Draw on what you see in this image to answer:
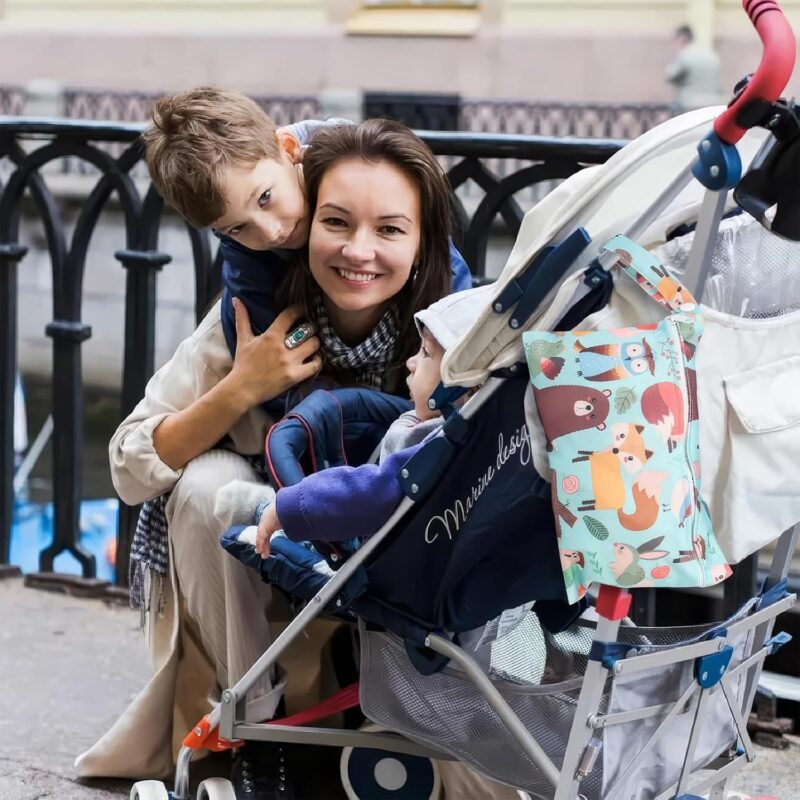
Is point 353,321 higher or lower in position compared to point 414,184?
lower

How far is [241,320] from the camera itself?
2469 mm

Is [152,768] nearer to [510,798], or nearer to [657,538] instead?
[510,798]

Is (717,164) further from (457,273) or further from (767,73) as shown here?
(457,273)

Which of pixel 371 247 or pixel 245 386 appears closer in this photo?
pixel 371 247

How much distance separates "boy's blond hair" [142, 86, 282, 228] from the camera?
228 cm

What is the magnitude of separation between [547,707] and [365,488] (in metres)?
0.43

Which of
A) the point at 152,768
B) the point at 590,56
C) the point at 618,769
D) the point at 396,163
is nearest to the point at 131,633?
the point at 152,768

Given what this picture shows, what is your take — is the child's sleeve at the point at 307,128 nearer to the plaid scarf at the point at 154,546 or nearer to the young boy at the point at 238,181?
the young boy at the point at 238,181

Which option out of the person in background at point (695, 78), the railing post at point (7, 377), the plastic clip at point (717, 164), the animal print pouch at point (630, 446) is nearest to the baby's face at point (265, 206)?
the animal print pouch at point (630, 446)

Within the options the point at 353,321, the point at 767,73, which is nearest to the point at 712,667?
the point at 767,73

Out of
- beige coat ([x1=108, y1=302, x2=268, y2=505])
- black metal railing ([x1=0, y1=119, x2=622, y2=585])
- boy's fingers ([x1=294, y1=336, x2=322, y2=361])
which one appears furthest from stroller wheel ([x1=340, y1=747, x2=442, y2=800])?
black metal railing ([x1=0, y1=119, x2=622, y2=585])

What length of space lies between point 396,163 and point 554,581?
2.77 feet

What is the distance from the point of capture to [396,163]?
232cm

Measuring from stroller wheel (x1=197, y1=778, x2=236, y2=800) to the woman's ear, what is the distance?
1124mm
